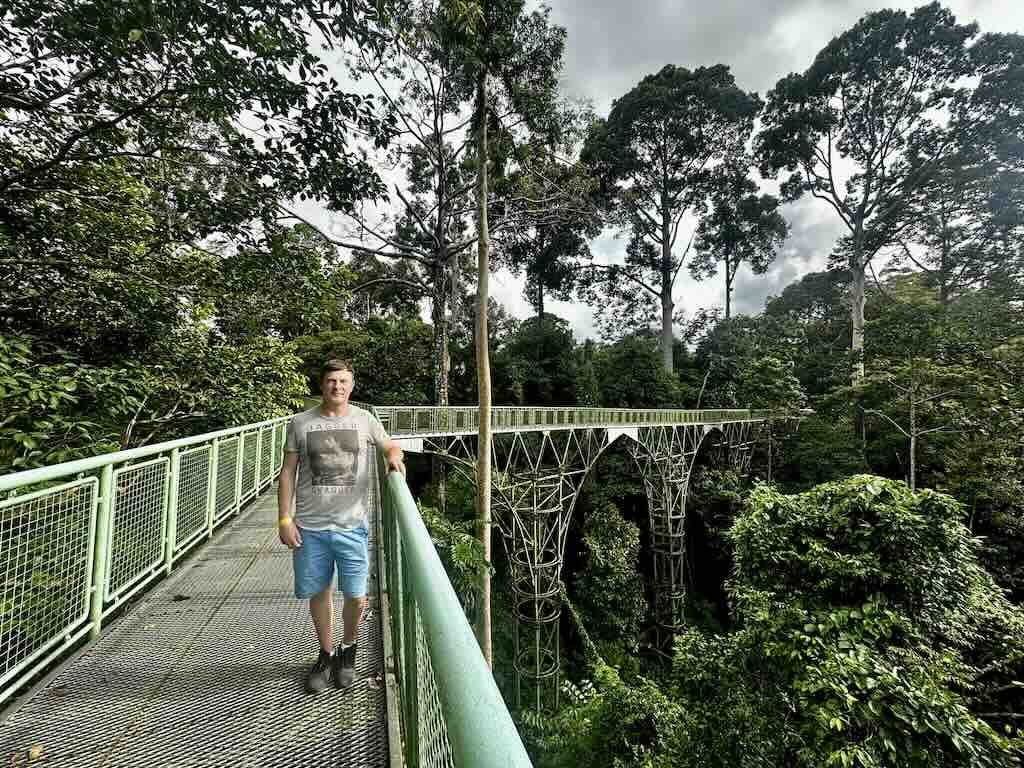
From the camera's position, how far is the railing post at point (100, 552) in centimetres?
237

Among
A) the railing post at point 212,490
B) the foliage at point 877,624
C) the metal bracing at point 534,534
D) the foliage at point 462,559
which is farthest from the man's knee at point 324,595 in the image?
the metal bracing at point 534,534

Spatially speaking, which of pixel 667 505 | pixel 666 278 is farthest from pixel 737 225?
pixel 667 505

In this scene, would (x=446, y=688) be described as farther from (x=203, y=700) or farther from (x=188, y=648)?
(x=188, y=648)

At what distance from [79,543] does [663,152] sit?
29.7 m

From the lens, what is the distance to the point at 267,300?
19.5 feet

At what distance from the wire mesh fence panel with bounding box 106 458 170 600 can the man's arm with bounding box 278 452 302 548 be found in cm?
145

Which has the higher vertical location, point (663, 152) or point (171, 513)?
point (663, 152)

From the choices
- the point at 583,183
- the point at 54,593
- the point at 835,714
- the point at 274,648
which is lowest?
the point at 835,714

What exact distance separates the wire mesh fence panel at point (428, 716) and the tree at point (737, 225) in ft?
99.3

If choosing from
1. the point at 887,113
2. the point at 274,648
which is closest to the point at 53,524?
the point at 274,648

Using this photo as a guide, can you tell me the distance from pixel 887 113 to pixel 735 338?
11.9 metres

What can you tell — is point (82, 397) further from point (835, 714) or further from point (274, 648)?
point (835, 714)

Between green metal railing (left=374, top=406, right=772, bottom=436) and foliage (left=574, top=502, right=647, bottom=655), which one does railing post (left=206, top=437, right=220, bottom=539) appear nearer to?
green metal railing (left=374, top=406, right=772, bottom=436)

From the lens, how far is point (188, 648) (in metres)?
2.27
